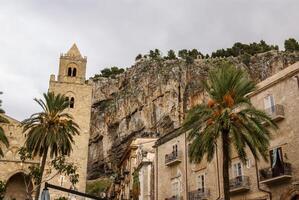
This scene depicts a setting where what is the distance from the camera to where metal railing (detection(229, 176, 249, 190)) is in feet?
88.9

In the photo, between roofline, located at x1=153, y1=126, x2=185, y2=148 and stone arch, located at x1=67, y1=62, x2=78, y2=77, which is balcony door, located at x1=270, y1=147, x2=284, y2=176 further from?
stone arch, located at x1=67, y1=62, x2=78, y2=77

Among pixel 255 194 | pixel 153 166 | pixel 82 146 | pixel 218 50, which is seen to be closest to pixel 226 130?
pixel 255 194

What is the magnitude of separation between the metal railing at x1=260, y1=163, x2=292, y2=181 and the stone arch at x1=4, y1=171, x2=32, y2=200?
42336 mm

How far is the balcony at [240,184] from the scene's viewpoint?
27.0 m

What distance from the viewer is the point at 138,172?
148 ft

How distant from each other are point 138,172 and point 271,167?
2208 centimetres

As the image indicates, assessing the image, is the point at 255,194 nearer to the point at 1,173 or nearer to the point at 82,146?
the point at 82,146

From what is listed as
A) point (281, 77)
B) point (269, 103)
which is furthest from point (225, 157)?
point (281, 77)

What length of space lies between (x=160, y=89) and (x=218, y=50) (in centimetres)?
4494

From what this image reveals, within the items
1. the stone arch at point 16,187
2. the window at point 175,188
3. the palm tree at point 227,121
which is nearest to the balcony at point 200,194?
the window at point 175,188

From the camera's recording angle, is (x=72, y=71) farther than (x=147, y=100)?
No

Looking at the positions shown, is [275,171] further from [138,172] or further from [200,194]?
[138,172]

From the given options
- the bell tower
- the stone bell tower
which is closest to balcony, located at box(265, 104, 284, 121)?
the stone bell tower

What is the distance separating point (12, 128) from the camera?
62531 millimetres
